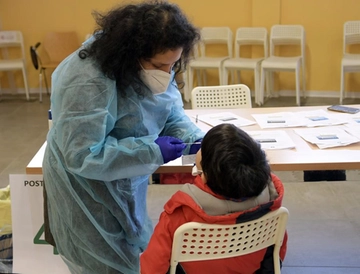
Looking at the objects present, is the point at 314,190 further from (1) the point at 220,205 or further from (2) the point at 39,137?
(2) the point at 39,137

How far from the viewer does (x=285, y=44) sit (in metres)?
5.40

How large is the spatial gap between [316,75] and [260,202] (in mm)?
4540

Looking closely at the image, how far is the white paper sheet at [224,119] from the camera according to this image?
218 centimetres

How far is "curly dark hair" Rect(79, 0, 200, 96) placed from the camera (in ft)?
4.17

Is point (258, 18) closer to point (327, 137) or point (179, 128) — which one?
point (327, 137)

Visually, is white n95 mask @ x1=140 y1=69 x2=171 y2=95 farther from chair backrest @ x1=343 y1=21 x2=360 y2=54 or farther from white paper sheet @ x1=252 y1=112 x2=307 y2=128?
chair backrest @ x1=343 y1=21 x2=360 y2=54

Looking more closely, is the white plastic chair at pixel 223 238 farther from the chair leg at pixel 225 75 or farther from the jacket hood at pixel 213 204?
the chair leg at pixel 225 75

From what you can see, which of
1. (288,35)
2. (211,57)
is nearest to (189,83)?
(211,57)

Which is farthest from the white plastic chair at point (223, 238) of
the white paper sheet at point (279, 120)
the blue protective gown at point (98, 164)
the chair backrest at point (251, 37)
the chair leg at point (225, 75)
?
the chair backrest at point (251, 37)

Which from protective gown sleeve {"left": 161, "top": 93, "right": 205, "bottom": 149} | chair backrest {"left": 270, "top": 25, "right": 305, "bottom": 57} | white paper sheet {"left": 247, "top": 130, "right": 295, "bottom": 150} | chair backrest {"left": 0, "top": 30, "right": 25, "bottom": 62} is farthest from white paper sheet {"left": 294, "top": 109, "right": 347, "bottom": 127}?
chair backrest {"left": 0, "top": 30, "right": 25, "bottom": 62}

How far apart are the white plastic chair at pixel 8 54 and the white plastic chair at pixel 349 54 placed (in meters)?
3.65

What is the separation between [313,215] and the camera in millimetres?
2773

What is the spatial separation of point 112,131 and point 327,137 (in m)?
0.97

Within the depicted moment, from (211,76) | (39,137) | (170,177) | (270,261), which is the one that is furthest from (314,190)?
(211,76)
